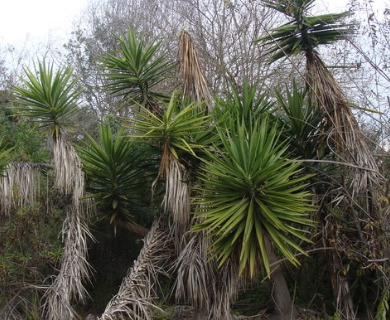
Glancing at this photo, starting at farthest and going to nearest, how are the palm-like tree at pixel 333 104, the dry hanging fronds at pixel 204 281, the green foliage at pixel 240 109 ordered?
1. the green foliage at pixel 240 109
2. the palm-like tree at pixel 333 104
3. the dry hanging fronds at pixel 204 281

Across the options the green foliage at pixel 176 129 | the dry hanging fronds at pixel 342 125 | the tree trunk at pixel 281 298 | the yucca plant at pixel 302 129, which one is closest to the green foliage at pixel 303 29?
the dry hanging fronds at pixel 342 125

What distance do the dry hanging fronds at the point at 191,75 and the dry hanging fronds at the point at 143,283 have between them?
1959mm

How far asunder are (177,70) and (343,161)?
2983mm

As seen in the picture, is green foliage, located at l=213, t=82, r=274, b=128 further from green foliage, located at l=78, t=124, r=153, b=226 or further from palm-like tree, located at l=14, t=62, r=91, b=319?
palm-like tree, located at l=14, t=62, r=91, b=319

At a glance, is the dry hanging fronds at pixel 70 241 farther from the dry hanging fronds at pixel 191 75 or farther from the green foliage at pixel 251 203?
the green foliage at pixel 251 203

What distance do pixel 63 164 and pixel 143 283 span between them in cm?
209

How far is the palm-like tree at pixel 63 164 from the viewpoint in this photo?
7.79m

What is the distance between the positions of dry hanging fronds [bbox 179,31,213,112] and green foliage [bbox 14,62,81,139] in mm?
1648

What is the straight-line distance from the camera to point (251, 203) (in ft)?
20.9

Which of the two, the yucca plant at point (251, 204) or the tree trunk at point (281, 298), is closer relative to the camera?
the yucca plant at point (251, 204)

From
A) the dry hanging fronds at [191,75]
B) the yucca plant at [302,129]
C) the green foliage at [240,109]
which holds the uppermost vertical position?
the dry hanging fronds at [191,75]

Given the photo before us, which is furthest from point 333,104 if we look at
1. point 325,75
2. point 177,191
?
point 177,191

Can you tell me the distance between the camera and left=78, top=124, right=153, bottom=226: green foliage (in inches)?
315

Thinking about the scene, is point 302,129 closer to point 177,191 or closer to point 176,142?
point 176,142
